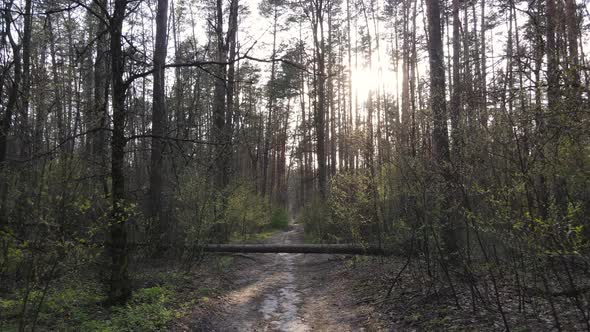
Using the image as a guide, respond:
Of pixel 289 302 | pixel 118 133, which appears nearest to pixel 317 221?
pixel 289 302

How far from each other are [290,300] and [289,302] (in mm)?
162

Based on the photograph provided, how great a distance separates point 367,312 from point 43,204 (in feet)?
16.6

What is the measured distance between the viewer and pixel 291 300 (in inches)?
313

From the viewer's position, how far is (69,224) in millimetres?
4121

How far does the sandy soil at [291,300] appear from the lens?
6.24 metres

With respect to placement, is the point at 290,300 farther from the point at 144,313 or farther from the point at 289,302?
the point at 144,313

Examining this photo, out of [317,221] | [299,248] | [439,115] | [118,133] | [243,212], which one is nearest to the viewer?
[118,133]

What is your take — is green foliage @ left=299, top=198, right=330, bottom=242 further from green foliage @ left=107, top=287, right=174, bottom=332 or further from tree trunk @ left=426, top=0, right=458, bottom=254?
green foliage @ left=107, top=287, right=174, bottom=332

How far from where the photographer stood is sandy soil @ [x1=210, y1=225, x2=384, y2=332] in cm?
624

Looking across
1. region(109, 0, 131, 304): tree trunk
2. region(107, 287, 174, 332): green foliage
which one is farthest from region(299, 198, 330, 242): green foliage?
region(109, 0, 131, 304): tree trunk

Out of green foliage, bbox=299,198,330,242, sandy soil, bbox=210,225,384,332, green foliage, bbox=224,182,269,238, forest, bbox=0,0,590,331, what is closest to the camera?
forest, bbox=0,0,590,331

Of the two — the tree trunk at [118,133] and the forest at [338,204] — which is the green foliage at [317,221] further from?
the tree trunk at [118,133]

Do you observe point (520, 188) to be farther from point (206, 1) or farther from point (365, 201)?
point (206, 1)

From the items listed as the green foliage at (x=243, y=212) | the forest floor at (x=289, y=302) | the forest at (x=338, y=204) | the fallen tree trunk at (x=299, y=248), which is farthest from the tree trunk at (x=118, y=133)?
the green foliage at (x=243, y=212)
